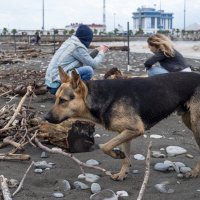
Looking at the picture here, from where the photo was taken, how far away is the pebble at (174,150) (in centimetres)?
788

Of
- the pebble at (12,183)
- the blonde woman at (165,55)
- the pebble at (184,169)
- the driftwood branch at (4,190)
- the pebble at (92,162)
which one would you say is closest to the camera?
the driftwood branch at (4,190)

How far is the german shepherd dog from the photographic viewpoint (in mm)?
6586

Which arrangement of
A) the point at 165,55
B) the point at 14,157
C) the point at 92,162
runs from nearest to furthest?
the point at 14,157
the point at 92,162
the point at 165,55

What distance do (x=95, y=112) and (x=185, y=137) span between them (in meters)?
3.07

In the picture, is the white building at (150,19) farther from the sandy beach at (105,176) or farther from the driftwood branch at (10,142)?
the driftwood branch at (10,142)

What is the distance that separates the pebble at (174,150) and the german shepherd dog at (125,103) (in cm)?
89

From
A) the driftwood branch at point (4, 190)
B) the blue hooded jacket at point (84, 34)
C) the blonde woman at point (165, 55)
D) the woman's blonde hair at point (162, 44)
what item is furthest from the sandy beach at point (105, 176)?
the blue hooded jacket at point (84, 34)

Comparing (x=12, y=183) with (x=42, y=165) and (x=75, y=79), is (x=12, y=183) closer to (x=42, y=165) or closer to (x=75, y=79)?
(x=42, y=165)

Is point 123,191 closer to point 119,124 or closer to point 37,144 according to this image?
point 119,124

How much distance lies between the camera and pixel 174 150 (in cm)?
795

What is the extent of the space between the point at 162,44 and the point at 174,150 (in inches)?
135

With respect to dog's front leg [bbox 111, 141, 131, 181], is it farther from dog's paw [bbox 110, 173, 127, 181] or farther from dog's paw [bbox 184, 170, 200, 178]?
dog's paw [bbox 184, 170, 200, 178]

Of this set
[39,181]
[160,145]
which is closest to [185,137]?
[160,145]

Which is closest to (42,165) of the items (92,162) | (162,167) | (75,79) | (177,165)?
(92,162)
